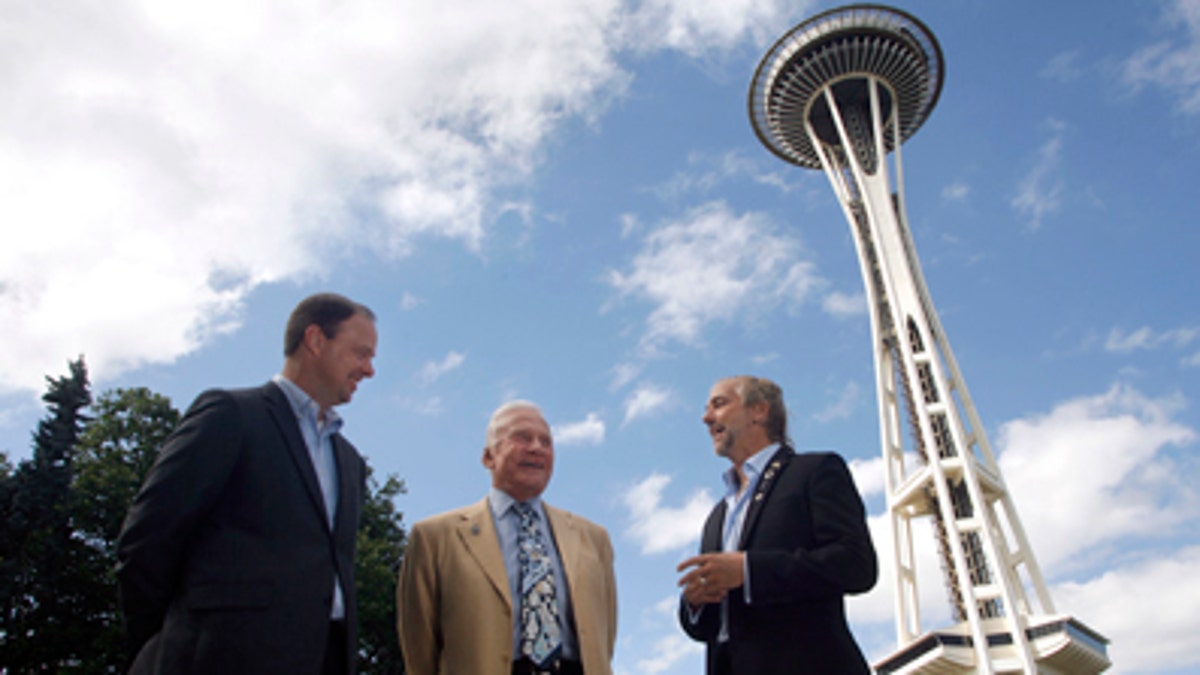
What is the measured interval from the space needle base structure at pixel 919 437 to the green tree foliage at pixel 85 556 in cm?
3173

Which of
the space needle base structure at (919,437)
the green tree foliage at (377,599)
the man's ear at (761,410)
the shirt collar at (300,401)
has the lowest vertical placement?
the shirt collar at (300,401)

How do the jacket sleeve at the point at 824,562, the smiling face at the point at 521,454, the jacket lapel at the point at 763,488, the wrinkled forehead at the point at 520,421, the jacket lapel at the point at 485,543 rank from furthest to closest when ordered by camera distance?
the wrinkled forehead at the point at 520,421
the smiling face at the point at 521,454
the jacket lapel at the point at 763,488
the jacket lapel at the point at 485,543
the jacket sleeve at the point at 824,562

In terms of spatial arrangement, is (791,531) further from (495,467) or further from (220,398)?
(220,398)

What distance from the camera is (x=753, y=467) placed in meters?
4.70

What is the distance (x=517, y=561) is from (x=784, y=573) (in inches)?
54.1

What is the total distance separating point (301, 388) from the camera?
13.8 feet

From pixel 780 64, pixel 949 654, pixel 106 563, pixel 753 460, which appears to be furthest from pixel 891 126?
pixel 753 460

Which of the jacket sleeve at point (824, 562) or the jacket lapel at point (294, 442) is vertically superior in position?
the jacket lapel at point (294, 442)

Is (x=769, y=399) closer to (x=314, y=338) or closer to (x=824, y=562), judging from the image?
(x=824, y=562)

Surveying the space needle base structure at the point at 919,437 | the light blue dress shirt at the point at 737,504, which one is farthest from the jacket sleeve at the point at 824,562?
the space needle base structure at the point at 919,437

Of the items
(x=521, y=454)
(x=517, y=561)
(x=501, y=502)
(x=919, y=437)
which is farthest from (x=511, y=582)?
(x=919, y=437)

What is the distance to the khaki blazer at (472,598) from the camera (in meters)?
4.08

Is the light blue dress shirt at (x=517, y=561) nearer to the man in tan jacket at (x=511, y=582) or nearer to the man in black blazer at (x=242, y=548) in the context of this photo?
the man in tan jacket at (x=511, y=582)

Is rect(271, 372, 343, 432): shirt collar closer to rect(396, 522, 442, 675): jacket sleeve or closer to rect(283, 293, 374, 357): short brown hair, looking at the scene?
rect(283, 293, 374, 357): short brown hair
